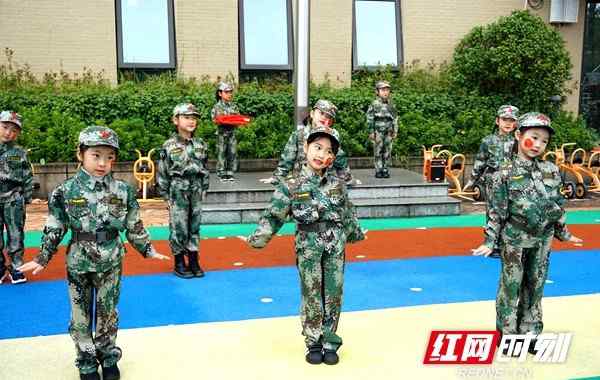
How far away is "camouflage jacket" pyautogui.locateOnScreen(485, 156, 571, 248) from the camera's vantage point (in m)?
5.96

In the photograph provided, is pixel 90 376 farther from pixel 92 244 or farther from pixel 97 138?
pixel 97 138

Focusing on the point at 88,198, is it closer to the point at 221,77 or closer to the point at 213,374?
the point at 213,374

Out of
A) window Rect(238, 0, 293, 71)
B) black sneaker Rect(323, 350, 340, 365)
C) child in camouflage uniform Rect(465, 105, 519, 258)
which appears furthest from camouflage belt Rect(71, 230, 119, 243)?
window Rect(238, 0, 293, 71)

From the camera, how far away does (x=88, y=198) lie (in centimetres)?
545

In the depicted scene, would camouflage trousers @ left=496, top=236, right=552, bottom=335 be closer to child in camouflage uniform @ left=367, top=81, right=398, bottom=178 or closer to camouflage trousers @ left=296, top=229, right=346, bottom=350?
camouflage trousers @ left=296, top=229, right=346, bottom=350

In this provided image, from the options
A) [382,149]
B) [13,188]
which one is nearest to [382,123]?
[382,149]

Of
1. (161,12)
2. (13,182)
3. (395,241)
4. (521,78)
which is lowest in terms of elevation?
(395,241)

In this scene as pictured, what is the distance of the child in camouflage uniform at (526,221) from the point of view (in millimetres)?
5969

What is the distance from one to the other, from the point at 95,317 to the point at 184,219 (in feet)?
10.7

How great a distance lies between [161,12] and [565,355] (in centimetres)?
1451

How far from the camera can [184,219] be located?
346 inches

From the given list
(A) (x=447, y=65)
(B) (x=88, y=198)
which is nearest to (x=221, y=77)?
(A) (x=447, y=65)

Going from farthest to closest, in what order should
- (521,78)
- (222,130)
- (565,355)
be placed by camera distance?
(521,78) → (222,130) → (565,355)

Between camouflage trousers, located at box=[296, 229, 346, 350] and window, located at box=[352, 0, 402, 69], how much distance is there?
46.2ft
